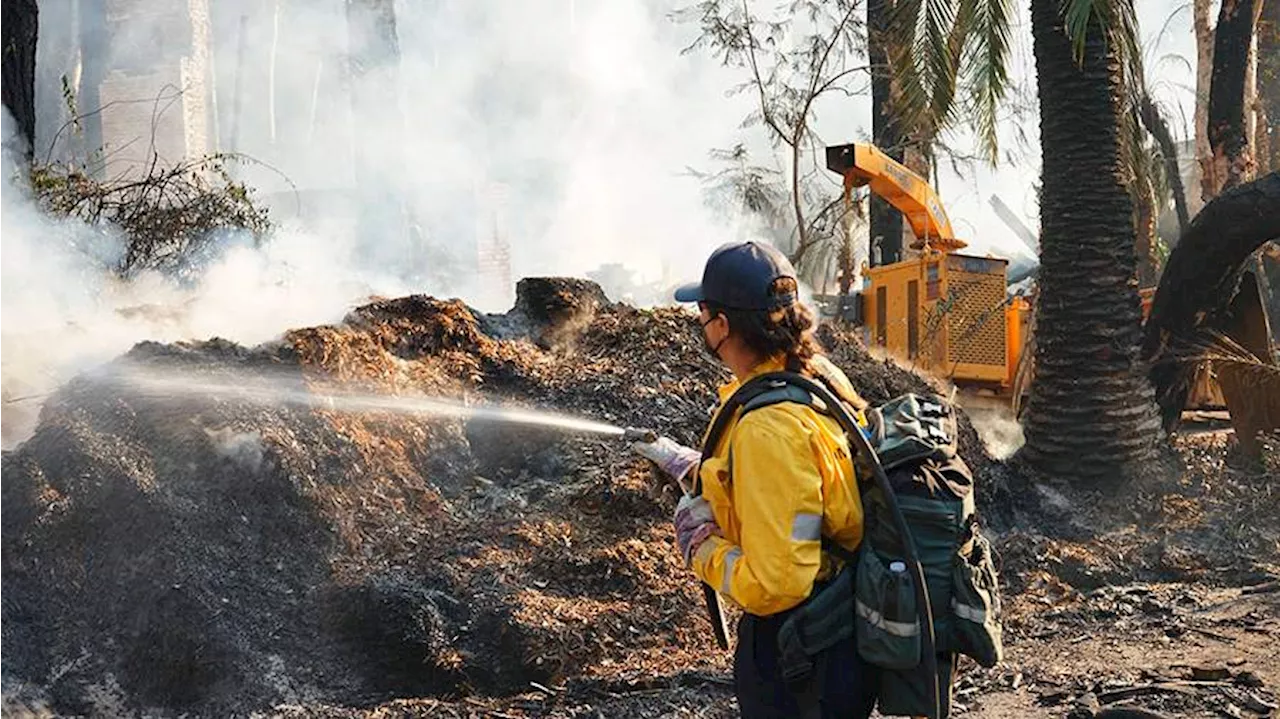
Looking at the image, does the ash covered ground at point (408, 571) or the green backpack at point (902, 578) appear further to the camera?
the ash covered ground at point (408, 571)

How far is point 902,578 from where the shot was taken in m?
2.75

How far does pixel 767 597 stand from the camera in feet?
8.81

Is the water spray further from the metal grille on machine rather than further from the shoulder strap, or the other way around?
the metal grille on machine

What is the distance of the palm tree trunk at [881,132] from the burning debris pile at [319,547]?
26.9 feet

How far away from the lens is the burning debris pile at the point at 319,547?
5.28m

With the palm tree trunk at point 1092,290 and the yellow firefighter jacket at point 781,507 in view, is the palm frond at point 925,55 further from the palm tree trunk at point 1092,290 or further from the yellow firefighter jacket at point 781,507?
the yellow firefighter jacket at point 781,507

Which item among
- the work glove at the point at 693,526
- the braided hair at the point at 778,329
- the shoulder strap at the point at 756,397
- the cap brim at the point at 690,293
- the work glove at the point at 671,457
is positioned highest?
the cap brim at the point at 690,293

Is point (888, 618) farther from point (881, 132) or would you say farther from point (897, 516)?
point (881, 132)

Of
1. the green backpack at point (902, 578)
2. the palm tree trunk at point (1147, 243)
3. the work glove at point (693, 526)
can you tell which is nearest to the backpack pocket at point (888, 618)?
the green backpack at point (902, 578)

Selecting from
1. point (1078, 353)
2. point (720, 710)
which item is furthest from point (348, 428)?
point (1078, 353)

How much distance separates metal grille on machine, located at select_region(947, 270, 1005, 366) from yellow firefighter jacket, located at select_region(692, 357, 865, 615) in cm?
929

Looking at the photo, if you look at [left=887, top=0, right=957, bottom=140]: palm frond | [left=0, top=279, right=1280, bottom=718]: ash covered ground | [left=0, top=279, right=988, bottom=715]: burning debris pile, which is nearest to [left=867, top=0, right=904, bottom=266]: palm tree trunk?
[left=887, top=0, right=957, bottom=140]: palm frond

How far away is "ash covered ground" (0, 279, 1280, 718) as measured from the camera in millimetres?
5254

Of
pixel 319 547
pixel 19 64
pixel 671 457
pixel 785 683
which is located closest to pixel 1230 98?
pixel 319 547
